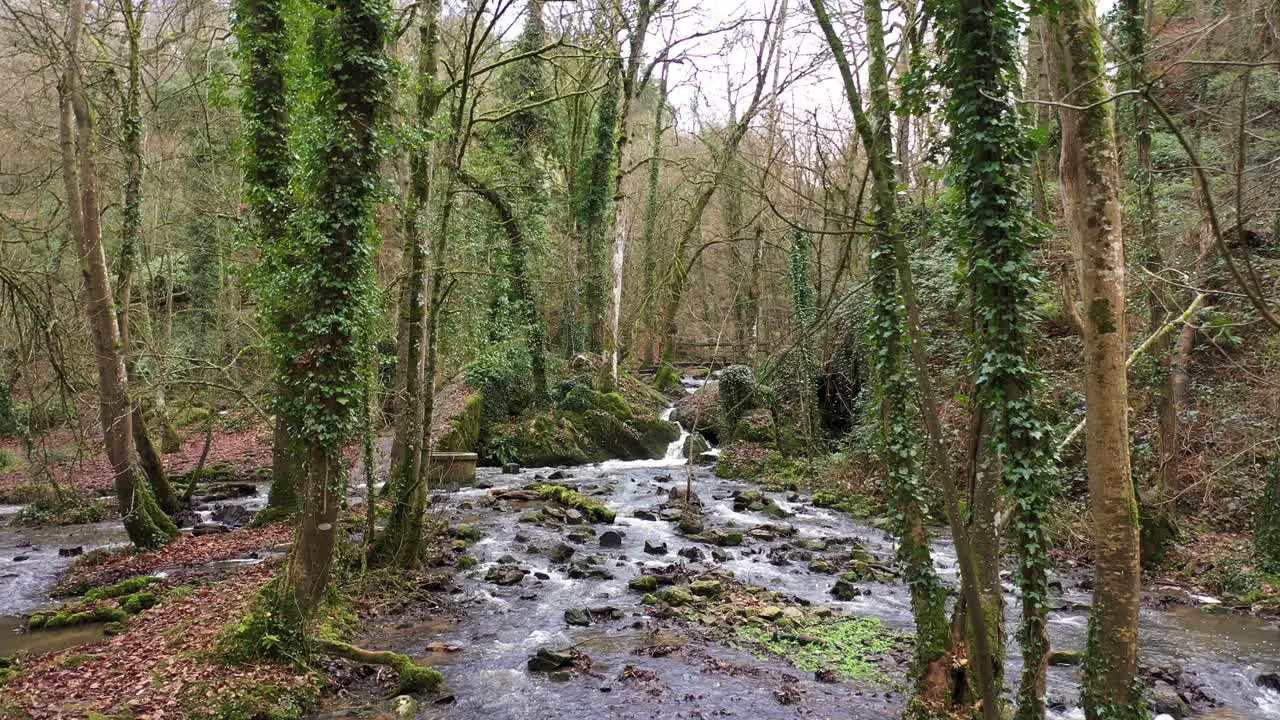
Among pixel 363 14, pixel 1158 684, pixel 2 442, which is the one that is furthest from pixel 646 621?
pixel 2 442

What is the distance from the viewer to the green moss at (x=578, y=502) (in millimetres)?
15812

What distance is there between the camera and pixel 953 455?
15.5 m

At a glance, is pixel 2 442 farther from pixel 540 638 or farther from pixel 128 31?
pixel 540 638

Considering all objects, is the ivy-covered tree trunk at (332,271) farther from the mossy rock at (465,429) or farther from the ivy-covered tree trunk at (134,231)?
the mossy rock at (465,429)

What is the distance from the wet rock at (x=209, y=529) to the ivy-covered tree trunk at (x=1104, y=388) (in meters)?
14.0

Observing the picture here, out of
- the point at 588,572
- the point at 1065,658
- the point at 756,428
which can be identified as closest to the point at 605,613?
the point at 588,572

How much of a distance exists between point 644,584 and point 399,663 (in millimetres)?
4335

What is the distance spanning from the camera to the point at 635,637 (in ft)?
31.5

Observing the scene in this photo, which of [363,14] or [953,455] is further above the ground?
[363,14]

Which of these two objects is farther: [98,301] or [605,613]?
[98,301]

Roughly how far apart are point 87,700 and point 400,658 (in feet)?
8.93

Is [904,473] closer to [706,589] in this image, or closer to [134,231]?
[706,589]

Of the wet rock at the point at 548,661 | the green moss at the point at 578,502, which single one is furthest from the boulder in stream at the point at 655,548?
the wet rock at the point at 548,661

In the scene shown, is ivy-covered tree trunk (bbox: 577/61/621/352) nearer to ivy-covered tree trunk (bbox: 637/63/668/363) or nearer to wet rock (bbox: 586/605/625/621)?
ivy-covered tree trunk (bbox: 637/63/668/363)
